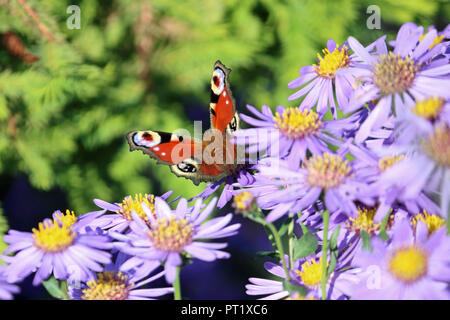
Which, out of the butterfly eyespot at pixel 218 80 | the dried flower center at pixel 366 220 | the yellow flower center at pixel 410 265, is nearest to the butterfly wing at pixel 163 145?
the butterfly eyespot at pixel 218 80

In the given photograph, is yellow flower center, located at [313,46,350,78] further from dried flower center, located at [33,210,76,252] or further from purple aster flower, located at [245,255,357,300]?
dried flower center, located at [33,210,76,252]

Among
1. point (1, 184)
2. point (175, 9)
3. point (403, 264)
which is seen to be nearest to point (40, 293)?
point (1, 184)

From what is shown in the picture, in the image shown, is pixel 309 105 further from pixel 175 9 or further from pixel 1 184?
pixel 1 184

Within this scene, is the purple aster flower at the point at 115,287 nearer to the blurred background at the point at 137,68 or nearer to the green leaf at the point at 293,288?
the green leaf at the point at 293,288

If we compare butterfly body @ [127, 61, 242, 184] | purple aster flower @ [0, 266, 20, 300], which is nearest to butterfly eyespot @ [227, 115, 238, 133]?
butterfly body @ [127, 61, 242, 184]

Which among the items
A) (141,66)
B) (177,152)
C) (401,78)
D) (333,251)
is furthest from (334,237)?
(141,66)
